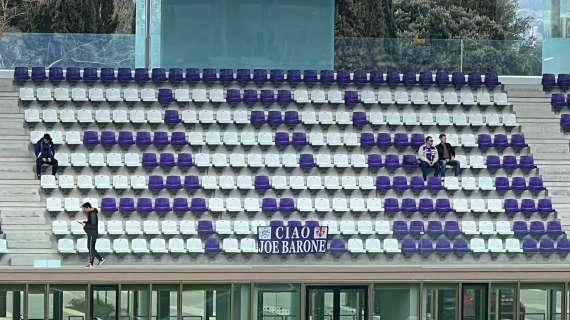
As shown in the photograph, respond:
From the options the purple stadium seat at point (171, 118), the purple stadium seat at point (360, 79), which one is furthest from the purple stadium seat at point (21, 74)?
the purple stadium seat at point (360, 79)

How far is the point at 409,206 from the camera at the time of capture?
30.8 metres

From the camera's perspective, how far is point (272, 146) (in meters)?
32.0

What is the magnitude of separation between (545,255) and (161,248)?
748 centimetres

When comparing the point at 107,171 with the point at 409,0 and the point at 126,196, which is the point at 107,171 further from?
the point at 409,0

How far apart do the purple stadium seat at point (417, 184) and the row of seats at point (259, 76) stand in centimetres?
319

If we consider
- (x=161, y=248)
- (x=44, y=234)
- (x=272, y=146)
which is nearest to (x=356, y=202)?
(x=272, y=146)

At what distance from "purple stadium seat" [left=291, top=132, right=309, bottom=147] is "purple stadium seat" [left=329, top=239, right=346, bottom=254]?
3490mm

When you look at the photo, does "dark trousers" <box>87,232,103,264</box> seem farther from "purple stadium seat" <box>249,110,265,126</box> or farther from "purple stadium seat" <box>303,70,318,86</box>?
"purple stadium seat" <box>303,70,318,86</box>

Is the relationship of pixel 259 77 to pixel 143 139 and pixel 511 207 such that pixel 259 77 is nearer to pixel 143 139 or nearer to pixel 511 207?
pixel 143 139

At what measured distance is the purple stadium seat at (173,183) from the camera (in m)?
30.7

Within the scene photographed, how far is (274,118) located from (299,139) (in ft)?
2.53

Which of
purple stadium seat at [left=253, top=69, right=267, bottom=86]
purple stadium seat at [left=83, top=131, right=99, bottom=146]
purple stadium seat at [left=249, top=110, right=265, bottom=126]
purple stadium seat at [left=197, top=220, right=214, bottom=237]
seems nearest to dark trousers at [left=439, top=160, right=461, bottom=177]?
purple stadium seat at [left=249, top=110, right=265, bottom=126]

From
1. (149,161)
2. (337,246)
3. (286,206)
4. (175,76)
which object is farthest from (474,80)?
(149,161)

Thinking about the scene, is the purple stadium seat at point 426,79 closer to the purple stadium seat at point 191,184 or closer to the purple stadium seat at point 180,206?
the purple stadium seat at point 191,184
